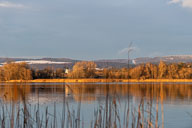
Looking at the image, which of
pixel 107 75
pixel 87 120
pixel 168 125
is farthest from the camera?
pixel 87 120

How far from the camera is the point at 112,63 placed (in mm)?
→ 5652

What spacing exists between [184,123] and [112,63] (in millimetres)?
8464

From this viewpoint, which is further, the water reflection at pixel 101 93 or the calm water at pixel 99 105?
the water reflection at pixel 101 93

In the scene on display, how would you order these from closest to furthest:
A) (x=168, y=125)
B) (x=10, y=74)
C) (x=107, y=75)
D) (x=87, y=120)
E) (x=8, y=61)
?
(x=8, y=61)
(x=10, y=74)
(x=107, y=75)
(x=168, y=125)
(x=87, y=120)

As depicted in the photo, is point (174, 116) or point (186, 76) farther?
point (186, 76)

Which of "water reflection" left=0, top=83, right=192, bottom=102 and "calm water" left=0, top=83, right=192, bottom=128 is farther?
"water reflection" left=0, top=83, right=192, bottom=102

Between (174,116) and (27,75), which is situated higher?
(27,75)

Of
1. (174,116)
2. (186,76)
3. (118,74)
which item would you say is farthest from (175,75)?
(118,74)

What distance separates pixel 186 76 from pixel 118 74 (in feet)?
268

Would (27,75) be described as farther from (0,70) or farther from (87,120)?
(87,120)

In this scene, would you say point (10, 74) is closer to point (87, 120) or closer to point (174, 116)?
point (87, 120)

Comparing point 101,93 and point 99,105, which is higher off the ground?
point 99,105

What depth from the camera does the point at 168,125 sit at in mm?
12398

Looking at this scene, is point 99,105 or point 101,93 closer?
point 99,105
